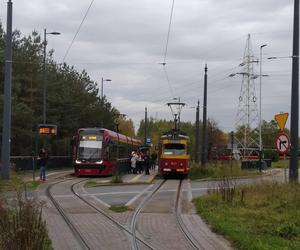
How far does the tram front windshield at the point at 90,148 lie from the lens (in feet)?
127

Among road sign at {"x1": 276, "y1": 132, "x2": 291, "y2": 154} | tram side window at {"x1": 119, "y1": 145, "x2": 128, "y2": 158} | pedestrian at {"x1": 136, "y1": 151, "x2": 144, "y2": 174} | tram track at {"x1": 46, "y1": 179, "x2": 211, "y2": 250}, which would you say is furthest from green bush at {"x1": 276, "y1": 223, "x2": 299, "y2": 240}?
tram side window at {"x1": 119, "y1": 145, "x2": 128, "y2": 158}

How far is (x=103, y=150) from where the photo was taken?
3859 centimetres

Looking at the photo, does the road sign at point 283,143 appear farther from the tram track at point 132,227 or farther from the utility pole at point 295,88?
the tram track at point 132,227

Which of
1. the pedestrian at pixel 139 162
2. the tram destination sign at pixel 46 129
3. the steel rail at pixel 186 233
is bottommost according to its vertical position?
the steel rail at pixel 186 233

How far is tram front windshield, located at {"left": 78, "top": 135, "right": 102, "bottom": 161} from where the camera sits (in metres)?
38.6

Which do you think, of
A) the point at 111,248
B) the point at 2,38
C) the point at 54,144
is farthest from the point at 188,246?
the point at 54,144

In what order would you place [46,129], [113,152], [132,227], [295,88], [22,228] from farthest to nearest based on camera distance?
1. [113,152]
2. [46,129]
3. [295,88]
4. [132,227]
5. [22,228]

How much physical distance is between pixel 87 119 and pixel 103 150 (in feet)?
88.6

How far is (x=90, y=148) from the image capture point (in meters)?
38.6

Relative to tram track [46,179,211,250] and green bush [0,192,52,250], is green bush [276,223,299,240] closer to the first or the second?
tram track [46,179,211,250]

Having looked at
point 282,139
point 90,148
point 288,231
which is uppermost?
point 282,139

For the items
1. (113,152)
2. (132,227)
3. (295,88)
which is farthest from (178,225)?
(113,152)

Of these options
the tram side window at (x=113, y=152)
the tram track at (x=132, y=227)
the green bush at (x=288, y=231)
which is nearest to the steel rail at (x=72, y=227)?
the tram track at (x=132, y=227)

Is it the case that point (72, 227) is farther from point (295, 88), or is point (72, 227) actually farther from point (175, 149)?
point (175, 149)
